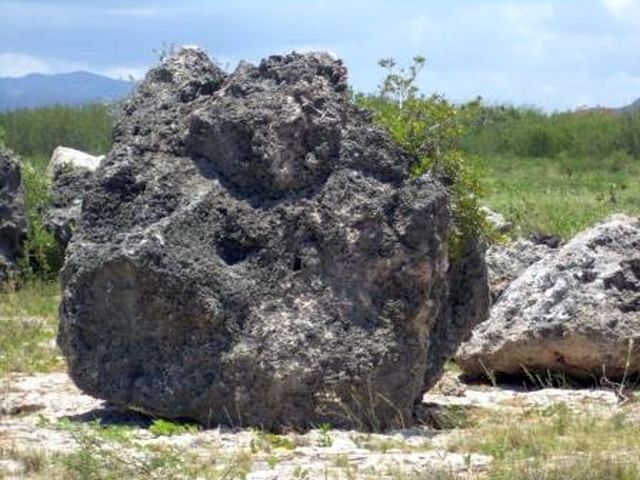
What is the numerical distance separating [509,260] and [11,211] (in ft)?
15.8

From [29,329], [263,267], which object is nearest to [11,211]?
[29,329]

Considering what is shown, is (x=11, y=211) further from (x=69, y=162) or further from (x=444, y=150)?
(x=444, y=150)

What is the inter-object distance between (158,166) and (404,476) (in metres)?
2.55

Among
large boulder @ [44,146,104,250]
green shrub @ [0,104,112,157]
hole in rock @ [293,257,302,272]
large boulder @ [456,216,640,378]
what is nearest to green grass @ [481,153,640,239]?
large boulder @ [456,216,640,378]

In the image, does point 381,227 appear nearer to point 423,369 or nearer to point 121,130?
point 423,369

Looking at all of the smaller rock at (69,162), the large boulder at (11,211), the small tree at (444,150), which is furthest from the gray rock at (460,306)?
the smaller rock at (69,162)

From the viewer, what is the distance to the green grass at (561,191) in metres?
16.3

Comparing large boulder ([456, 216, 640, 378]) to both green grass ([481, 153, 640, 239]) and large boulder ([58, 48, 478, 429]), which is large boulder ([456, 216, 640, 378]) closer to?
large boulder ([58, 48, 478, 429])

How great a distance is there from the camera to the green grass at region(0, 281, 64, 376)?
953cm

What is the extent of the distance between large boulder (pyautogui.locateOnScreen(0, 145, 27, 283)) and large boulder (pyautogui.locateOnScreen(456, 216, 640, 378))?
5.37m

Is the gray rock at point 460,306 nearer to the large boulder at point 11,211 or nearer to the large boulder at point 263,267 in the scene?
the large boulder at point 263,267

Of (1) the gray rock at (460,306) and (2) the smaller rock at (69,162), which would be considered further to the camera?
(2) the smaller rock at (69,162)

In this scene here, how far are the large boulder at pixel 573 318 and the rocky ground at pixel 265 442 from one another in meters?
0.35

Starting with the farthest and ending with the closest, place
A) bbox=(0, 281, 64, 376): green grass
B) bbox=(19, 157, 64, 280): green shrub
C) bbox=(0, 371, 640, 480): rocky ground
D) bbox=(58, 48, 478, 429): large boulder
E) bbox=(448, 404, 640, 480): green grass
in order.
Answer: bbox=(19, 157, 64, 280): green shrub
bbox=(0, 281, 64, 376): green grass
bbox=(58, 48, 478, 429): large boulder
bbox=(0, 371, 640, 480): rocky ground
bbox=(448, 404, 640, 480): green grass
